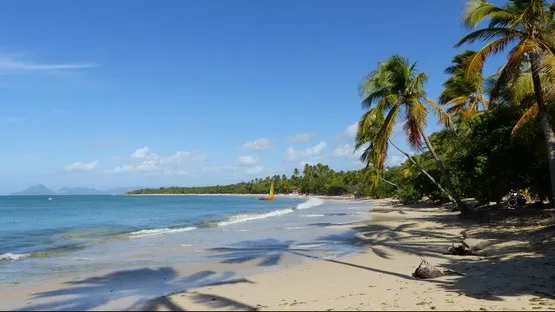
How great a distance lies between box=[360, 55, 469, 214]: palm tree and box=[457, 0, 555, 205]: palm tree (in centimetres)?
616

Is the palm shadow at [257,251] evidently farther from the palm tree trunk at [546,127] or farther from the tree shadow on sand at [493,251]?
the palm tree trunk at [546,127]

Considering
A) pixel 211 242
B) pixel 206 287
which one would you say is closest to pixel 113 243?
pixel 211 242

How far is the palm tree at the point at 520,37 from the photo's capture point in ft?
39.5

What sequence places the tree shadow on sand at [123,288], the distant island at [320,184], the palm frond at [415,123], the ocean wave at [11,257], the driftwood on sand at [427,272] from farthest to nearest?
the distant island at [320,184], the palm frond at [415,123], the ocean wave at [11,257], the driftwood on sand at [427,272], the tree shadow on sand at [123,288]

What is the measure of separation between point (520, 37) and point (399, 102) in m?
8.35

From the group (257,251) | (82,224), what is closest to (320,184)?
(82,224)

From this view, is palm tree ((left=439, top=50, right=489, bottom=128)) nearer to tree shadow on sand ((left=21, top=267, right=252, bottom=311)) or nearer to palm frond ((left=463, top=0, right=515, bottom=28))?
palm frond ((left=463, top=0, right=515, bottom=28))

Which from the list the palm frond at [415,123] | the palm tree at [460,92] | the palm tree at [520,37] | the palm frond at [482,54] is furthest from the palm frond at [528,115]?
the palm tree at [460,92]

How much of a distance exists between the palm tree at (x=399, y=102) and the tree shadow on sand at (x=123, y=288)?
Answer: 35.0 ft

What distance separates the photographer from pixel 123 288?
9.77 metres

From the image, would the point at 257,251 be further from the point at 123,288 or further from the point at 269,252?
the point at 123,288

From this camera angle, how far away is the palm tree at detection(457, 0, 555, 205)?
1205 cm

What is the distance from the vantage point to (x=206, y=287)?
962 centimetres

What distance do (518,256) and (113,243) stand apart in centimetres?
1593
